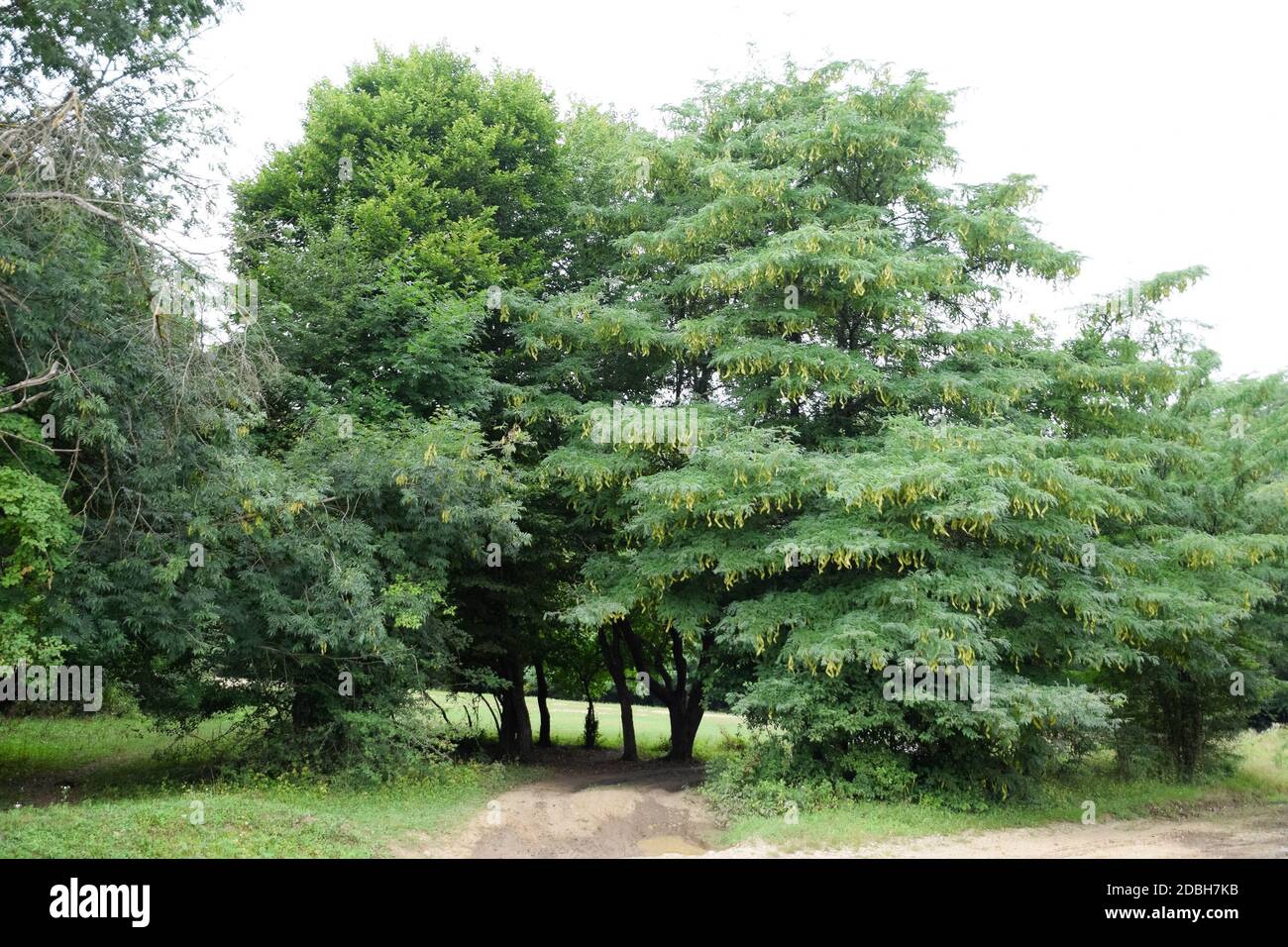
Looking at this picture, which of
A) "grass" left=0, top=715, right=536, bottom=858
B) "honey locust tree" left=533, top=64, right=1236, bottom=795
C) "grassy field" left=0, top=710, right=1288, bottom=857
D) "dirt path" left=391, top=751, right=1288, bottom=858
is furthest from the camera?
"honey locust tree" left=533, top=64, right=1236, bottom=795

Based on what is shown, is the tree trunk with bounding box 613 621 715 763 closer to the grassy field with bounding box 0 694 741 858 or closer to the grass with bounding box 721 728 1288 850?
the grassy field with bounding box 0 694 741 858

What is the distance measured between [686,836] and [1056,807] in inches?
245

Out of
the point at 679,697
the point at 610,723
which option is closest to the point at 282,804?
the point at 679,697

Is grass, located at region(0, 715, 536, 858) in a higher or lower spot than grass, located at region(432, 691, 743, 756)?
higher

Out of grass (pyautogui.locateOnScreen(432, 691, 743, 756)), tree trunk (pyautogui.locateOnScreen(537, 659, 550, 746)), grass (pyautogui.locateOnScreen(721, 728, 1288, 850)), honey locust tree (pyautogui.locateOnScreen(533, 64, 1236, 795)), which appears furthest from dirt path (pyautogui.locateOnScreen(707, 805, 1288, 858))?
tree trunk (pyautogui.locateOnScreen(537, 659, 550, 746))

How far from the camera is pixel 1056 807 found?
14680 mm

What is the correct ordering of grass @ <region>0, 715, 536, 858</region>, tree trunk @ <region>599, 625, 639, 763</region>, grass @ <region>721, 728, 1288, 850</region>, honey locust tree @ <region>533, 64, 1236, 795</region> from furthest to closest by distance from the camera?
tree trunk @ <region>599, 625, 639, 763</region> < honey locust tree @ <region>533, 64, 1236, 795</region> < grass @ <region>721, 728, 1288, 850</region> < grass @ <region>0, 715, 536, 858</region>

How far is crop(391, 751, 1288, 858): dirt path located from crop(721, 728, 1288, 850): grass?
289mm

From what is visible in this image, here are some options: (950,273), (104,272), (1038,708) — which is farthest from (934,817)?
(104,272)

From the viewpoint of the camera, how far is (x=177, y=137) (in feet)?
40.2

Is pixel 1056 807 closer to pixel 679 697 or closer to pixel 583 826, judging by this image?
pixel 583 826

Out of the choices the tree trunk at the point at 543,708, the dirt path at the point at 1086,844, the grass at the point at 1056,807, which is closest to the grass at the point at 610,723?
the tree trunk at the point at 543,708

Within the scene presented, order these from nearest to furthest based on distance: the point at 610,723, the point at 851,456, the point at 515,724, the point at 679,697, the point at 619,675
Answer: the point at 851,456 < the point at 515,724 < the point at 619,675 < the point at 679,697 < the point at 610,723

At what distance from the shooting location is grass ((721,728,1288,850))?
39.5ft
